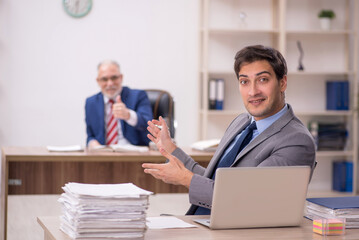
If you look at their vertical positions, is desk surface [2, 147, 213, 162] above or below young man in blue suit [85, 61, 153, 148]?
below

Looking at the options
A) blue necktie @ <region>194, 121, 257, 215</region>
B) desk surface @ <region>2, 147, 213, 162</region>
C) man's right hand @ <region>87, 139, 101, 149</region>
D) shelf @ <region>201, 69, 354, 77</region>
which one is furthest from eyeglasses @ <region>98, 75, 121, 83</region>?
blue necktie @ <region>194, 121, 257, 215</region>

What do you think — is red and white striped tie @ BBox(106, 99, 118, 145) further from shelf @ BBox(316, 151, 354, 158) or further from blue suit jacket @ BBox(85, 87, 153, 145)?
shelf @ BBox(316, 151, 354, 158)

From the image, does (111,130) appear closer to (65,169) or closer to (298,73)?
(65,169)

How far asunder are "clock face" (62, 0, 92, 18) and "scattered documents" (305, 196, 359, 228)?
4408mm

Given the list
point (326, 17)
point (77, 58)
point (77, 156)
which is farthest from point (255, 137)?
point (326, 17)

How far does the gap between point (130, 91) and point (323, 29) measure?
2651mm

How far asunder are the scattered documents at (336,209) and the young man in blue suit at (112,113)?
101 inches

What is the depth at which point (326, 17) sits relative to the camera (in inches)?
252

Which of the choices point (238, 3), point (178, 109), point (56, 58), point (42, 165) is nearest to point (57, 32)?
point (56, 58)

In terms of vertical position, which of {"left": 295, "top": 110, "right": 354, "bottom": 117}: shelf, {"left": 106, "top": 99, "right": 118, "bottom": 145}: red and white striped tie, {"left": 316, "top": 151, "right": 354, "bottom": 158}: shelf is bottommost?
{"left": 316, "top": 151, "right": 354, "bottom": 158}: shelf

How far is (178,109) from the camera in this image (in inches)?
251

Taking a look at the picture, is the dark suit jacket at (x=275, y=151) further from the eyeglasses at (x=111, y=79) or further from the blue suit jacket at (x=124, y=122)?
the eyeglasses at (x=111, y=79)

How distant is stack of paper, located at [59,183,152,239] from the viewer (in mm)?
1701

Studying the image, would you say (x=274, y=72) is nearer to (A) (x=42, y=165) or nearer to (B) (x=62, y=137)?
(A) (x=42, y=165)
